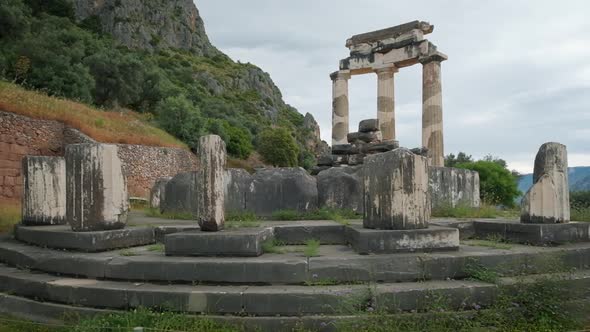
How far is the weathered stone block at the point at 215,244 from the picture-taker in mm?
5137

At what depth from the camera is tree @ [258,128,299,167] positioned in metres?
39.7

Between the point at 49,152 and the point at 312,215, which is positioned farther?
the point at 49,152

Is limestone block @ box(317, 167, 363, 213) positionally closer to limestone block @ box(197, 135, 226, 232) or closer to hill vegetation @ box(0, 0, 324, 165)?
limestone block @ box(197, 135, 226, 232)

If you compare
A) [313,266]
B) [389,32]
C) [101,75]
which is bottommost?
[313,266]

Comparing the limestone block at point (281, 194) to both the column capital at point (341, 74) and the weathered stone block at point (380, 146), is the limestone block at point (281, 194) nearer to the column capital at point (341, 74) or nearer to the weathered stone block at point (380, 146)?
the weathered stone block at point (380, 146)

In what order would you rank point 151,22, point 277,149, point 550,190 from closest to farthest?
point 550,190, point 277,149, point 151,22

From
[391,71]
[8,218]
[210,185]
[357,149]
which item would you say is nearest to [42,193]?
[8,218]

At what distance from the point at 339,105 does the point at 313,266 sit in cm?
1279

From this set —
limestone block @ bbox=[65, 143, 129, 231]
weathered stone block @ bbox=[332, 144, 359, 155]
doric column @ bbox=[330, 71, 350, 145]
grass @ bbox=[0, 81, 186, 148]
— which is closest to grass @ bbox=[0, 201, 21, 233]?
limestone block @ bbox=[65, 143, 129, 231]

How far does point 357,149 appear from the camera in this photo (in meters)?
12.1

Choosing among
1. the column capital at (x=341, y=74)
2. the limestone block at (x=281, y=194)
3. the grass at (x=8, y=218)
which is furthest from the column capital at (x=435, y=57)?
the grass at (x=8, y=218)

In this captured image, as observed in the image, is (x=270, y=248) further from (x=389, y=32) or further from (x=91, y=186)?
(x=389, y=32)

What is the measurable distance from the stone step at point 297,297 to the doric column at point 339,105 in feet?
40.6

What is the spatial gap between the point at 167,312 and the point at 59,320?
53.5 inches
